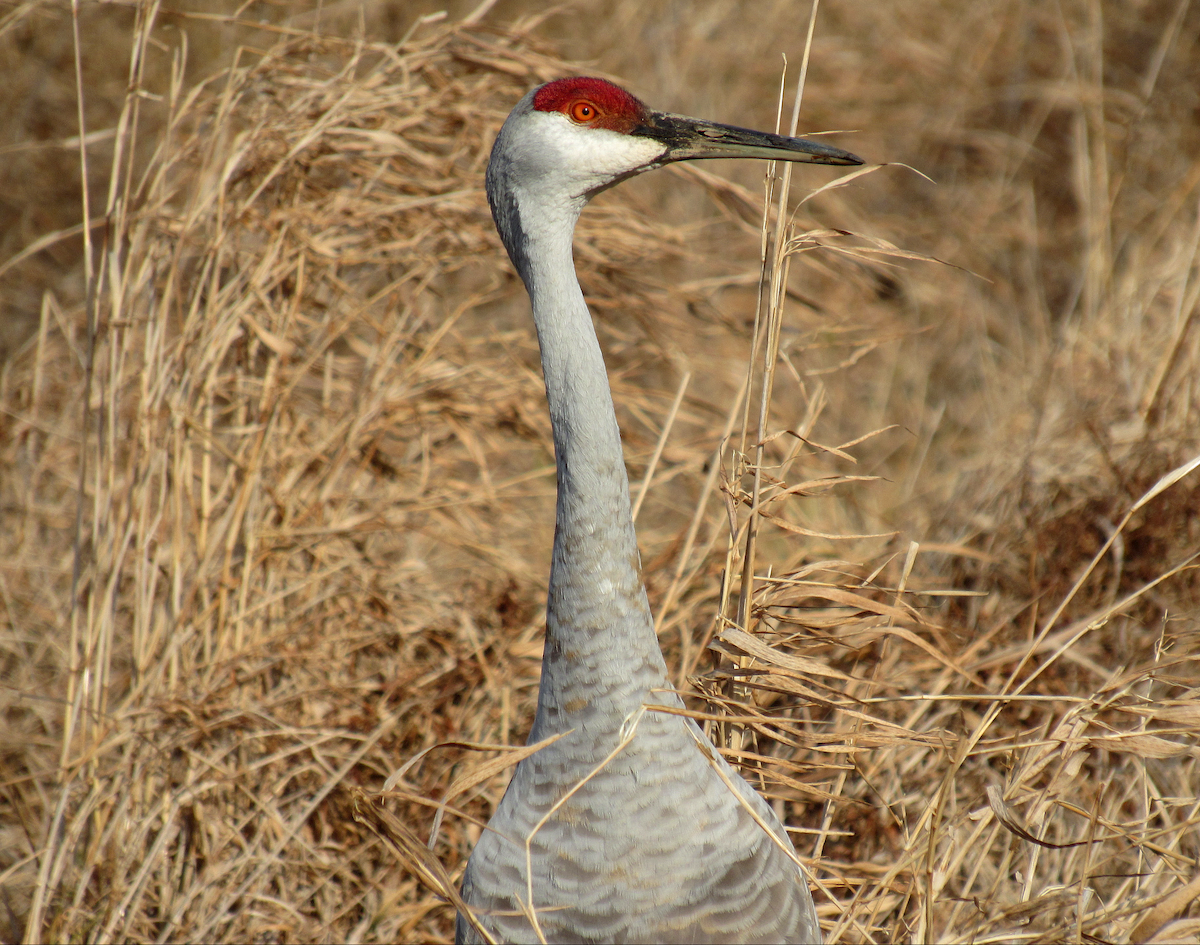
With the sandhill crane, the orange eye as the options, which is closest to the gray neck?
the sandhill crane

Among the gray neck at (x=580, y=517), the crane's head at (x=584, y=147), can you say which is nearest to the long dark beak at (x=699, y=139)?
the crane's head at (x=584, y=147)

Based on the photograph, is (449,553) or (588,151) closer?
(588,151)

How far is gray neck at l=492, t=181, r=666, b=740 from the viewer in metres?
1.74

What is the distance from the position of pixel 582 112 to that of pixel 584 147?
0.22 feet

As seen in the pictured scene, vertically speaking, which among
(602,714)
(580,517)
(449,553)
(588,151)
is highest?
(588,151)

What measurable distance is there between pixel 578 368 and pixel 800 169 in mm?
3760

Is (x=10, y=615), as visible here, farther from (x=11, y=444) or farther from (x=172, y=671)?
(x=172, y=671)

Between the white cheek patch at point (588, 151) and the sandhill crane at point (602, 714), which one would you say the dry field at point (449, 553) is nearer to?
the sandhill crane at point (602, 714)

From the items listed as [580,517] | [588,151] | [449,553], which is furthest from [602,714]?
Answer: [449,553]

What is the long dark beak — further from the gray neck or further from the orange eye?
the gray neck

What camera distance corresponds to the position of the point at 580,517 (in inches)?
70.1

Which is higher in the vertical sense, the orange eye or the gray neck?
the orange eye

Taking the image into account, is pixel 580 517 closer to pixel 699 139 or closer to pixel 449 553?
pixel 699 139

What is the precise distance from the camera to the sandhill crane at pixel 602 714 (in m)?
1.79
